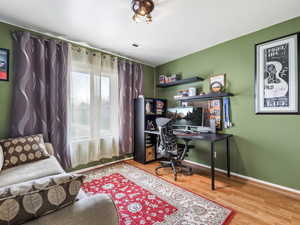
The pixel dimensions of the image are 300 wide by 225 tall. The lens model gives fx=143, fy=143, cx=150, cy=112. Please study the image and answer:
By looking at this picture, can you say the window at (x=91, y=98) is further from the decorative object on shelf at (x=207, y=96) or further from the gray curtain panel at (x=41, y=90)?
the decorative object on shelf at (x=207, y=96)

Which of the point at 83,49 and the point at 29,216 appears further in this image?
the point at 83,49

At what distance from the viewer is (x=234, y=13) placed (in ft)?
6.49

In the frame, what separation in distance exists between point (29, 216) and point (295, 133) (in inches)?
118

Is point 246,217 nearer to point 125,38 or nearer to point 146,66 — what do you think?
point 125,38

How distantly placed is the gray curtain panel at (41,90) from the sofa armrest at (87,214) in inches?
82.3

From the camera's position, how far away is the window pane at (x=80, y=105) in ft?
9.00

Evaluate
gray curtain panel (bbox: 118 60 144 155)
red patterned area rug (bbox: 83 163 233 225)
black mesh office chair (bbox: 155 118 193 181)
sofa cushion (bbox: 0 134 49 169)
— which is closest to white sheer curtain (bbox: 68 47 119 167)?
gray curtain panel (bbox: 118 60 144 155)

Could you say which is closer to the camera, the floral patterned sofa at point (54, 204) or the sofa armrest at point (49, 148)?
the floral patterned sofa at point (54, 204)

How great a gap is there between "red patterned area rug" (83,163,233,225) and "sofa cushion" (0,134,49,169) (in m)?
0.88

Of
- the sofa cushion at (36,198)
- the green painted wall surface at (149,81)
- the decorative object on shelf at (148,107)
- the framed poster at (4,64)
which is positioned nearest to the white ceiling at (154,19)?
the framed poster at (4,64)

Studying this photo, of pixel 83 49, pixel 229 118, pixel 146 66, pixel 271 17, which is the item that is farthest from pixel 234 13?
pixel 83 49

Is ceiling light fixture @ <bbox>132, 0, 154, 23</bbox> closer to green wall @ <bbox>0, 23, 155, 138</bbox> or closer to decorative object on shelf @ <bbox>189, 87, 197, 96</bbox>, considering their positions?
decorative object on shelf @ <bbox>189, 87, 197, 96</bbox>

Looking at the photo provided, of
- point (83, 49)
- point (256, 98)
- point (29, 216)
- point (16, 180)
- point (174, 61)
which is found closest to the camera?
point (29, 216)

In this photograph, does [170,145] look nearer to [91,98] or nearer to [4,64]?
[91,98]
